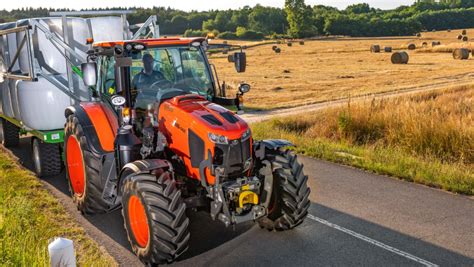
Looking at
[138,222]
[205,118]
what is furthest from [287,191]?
[138,222]

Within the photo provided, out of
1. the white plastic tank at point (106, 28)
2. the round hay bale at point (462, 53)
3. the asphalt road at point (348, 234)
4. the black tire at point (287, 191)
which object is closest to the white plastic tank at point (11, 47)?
the white plastic tank at point (106, 28)

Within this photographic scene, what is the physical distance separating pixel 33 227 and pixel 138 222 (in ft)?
5.57

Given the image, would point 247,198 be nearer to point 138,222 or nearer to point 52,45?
point 138,222

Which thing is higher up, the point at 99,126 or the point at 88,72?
the point at 88,72

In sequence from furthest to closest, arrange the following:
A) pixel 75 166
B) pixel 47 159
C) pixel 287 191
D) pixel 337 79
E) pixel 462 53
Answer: pixel 462 53 < pixel 337 79 < pixel 47 159 < pixel 75 166 < pixel 287 191

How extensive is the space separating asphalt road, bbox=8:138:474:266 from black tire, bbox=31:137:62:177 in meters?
0.92

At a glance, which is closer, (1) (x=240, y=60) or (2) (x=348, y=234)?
(2) (x=348, y=234)

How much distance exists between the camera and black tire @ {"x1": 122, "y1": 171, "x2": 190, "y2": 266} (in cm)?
524

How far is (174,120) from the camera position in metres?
5.95

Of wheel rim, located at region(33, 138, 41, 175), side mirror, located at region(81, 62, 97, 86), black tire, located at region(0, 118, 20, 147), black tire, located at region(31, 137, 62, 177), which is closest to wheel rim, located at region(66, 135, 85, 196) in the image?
side mirror, located at region(81, 62, 97, 86)

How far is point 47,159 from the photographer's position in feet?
30.0

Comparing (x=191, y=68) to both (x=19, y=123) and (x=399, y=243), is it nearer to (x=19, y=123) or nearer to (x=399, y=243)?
(x=399, y=243)

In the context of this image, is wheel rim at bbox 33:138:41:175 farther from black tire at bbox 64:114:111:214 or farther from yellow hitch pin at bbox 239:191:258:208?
yellow hitch pin at bbox 239:191:258:208

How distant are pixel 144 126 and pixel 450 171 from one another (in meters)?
5.61
